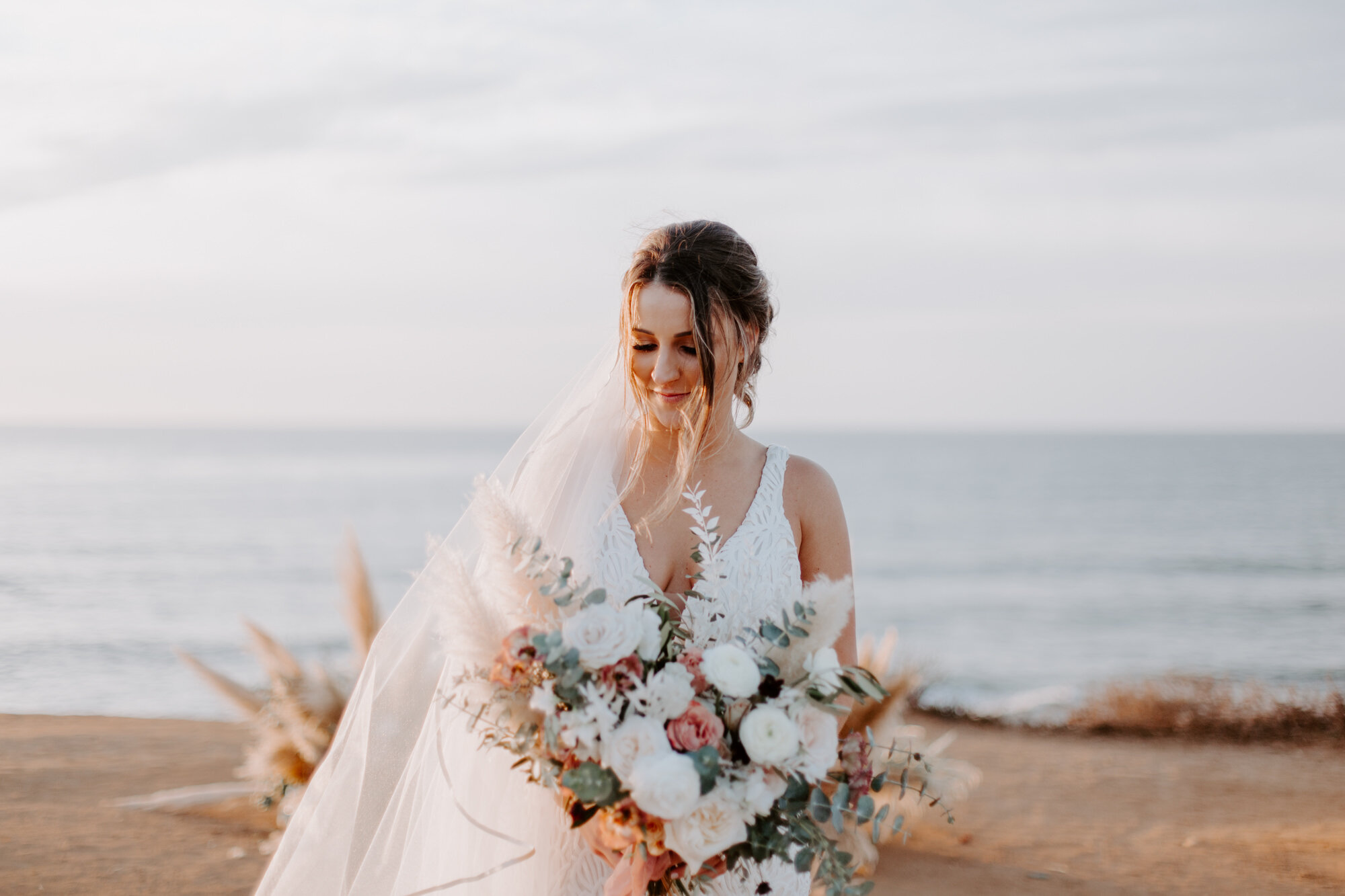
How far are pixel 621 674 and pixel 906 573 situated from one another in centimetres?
2638

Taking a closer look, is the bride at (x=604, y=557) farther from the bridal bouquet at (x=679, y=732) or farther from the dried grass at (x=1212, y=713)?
the dried grass at (x=1212, y=713)

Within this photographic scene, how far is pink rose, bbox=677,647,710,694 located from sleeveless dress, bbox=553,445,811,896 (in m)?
0.33

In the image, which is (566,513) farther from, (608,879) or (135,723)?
(135,723)

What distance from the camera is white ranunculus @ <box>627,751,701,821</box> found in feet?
5.57

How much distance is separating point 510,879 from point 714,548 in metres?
0.97

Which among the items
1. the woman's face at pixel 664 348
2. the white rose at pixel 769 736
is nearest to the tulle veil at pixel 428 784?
the woman's face at pixel 664 348

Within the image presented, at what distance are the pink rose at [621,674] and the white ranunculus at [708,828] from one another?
258mm

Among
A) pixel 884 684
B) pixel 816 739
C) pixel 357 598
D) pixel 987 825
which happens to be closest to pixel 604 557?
pixel 816 739

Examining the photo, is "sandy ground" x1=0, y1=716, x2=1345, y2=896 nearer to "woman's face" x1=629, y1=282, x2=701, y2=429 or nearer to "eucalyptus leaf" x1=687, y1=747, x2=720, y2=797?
"woman's face" x1=629, y1=282, x2=701, y2=429

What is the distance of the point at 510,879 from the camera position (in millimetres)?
2348

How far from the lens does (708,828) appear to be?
1789 millimetres

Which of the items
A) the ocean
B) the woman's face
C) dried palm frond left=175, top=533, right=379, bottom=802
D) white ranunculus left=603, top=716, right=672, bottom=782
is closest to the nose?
the woman's face

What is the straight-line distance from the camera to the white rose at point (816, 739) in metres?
1.86

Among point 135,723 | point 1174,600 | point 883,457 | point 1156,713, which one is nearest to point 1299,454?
point 883,457
